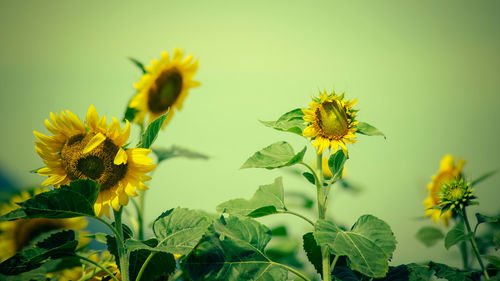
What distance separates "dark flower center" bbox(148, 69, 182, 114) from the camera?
142 centimetres

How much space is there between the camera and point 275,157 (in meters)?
0.95

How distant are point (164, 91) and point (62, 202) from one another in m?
0.72

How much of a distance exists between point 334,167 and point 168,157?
2.25 feet

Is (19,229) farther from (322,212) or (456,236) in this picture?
(456,236)

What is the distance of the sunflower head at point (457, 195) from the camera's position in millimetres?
1007

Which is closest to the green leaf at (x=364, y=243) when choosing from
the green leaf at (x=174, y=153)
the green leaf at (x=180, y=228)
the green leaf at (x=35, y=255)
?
the green leaf at (x=180, y=228)

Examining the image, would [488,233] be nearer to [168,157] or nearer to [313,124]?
[313,124]

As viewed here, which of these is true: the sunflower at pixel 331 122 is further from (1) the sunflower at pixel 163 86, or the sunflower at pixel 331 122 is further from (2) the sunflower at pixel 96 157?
(1) the sunflower at pixel 163 86

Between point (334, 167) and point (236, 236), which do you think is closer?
point (236, 236)

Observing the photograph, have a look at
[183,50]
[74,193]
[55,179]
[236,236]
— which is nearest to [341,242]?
[236,236]

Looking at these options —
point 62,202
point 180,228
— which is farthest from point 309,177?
point 62,202

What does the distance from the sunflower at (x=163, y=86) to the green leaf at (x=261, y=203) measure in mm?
510

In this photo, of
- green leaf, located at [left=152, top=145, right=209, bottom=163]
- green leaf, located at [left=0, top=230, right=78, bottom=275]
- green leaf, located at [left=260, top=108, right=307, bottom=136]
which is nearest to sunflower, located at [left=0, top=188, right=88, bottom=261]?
green leaf, located at [left=0, top=230, right=78, bottom=275]

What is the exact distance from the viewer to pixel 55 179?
35.4 inches
